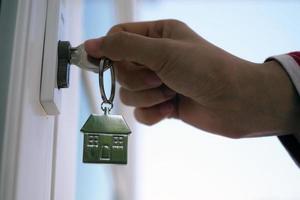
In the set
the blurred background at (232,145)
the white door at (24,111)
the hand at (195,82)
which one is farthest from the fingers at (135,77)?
the blurred background at (232,145)

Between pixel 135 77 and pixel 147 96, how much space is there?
46 mm

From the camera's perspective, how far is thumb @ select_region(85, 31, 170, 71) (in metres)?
0.41

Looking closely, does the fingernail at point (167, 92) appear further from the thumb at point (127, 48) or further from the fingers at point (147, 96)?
the thumb at point (127, 48)

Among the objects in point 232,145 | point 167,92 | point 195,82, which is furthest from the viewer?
point 232,145

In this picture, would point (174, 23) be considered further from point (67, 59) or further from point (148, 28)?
point (67, 59)

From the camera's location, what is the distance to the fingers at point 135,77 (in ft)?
1.64

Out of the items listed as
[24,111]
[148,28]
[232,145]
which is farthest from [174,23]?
[232,145]

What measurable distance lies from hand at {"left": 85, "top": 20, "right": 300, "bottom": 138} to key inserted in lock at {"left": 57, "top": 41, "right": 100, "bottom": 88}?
1 centimetres

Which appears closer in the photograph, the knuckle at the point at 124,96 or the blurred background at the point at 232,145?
the knuckle at the point at 124,96

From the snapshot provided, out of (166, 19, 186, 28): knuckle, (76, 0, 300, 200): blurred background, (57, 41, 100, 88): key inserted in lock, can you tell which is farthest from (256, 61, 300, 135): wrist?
(76, 0, 300, 200): blurred background

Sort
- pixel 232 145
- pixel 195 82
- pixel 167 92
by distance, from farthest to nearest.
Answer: pixel 232 145
pixel 167 92
pixel 195 82

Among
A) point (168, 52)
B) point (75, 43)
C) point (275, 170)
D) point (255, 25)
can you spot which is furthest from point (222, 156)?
point (168, 52)

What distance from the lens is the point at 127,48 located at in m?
0.41

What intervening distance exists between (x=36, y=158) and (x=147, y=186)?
103 cm
